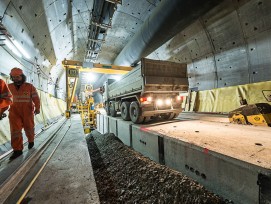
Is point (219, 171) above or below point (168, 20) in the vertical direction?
below

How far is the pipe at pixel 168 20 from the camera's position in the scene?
4561mm

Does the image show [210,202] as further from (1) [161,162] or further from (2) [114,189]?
(2) [114,189]

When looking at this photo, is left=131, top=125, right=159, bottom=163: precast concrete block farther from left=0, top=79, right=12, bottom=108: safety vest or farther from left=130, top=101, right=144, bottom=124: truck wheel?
left=0, top=79, right=12, bottom=108: safety vest

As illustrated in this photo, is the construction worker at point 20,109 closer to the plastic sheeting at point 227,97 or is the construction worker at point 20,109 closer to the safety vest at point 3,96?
the safety vest at point 3,96

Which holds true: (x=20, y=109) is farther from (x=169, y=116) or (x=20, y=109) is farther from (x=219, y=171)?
(x=169, y=116)

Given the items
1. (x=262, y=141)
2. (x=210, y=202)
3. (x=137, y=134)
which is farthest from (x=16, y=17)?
(x=262, y=141)

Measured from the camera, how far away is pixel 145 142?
405cm

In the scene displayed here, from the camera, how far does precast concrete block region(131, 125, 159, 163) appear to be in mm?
3560

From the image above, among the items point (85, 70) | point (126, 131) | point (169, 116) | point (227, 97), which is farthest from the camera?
point (85, 70)

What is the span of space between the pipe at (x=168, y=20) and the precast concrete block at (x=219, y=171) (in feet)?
14.2

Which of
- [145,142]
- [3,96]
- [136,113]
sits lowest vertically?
[145,142]

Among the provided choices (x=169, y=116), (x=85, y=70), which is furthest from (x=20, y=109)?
(x=85, y=70)

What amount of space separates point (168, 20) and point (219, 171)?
Result: 208 inches

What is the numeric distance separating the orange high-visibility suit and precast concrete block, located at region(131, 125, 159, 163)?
2.76m
